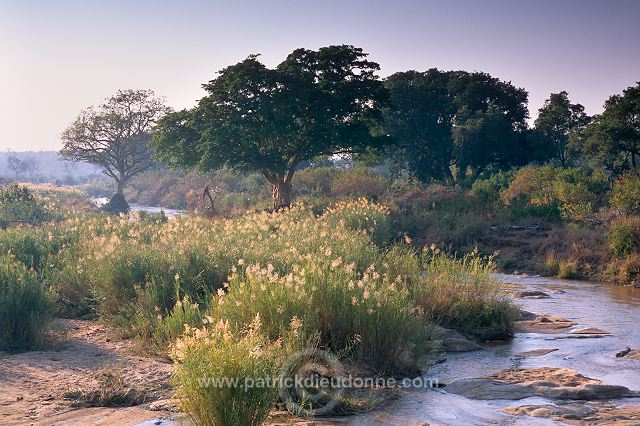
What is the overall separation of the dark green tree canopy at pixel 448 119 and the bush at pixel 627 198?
1661 cm

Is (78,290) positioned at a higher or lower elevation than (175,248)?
lower

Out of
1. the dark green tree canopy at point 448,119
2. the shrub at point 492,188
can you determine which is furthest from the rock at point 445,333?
the dark green tree canopy at point 448,119

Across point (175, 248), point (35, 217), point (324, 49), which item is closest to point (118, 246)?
point (175, 248)

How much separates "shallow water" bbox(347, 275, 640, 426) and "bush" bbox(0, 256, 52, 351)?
5.70m

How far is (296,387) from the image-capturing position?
28.6ft

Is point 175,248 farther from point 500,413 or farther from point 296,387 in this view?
point 500,413

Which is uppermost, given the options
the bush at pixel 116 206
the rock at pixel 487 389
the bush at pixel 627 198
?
the bush at pixel 627 198

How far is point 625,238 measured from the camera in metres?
24.5

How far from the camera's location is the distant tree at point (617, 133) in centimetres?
3672

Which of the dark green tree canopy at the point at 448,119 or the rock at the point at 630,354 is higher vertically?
the dark green tree canopy at the point at 448,119

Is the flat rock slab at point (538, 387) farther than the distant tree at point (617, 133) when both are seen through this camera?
No

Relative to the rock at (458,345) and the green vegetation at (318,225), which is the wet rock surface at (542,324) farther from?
the rock at (458,345)

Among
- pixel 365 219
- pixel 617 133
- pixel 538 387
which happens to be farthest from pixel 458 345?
pixel 617 133

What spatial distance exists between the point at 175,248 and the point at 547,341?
23.9 ft
